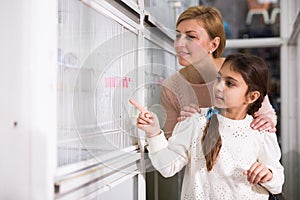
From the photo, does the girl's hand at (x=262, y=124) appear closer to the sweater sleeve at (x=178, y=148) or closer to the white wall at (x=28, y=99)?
the sweater sleeve at (x=178, y=148)

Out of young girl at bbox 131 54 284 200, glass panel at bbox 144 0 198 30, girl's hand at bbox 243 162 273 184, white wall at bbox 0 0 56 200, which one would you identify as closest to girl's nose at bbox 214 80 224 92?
young girl at bbox 131 54 284 200

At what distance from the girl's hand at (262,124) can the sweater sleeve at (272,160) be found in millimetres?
23

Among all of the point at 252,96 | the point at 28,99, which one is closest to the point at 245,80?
the point at 252,96

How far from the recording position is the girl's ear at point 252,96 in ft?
4.05

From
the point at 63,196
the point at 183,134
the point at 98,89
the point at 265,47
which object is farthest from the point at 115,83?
the point at 265,47

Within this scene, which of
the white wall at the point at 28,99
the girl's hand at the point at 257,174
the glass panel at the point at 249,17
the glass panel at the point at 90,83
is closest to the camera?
the white wall at the point at 28,99

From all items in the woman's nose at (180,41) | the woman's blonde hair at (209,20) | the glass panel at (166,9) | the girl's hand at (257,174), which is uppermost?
the glass panel at (166,9)

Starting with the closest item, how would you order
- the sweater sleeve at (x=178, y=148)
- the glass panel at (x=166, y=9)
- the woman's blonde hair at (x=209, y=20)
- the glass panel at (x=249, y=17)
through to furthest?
the sweater sleeve at (x=178, y=148) → the woman's blonde hair at (x=209, y=20) → the glass panel at (x=166, y=9) → the glass panel at (x=249, y=17)

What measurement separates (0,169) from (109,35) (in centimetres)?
47

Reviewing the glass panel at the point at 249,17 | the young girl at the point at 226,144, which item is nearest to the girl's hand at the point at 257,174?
the young girl at the point at 226,144

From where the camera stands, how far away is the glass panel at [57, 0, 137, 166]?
0.82 m

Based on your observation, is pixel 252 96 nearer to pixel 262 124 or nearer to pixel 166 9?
pixel 262 124

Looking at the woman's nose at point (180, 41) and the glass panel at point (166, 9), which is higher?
the glass panel at point (166, 9)

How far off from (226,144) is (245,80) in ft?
0.67
